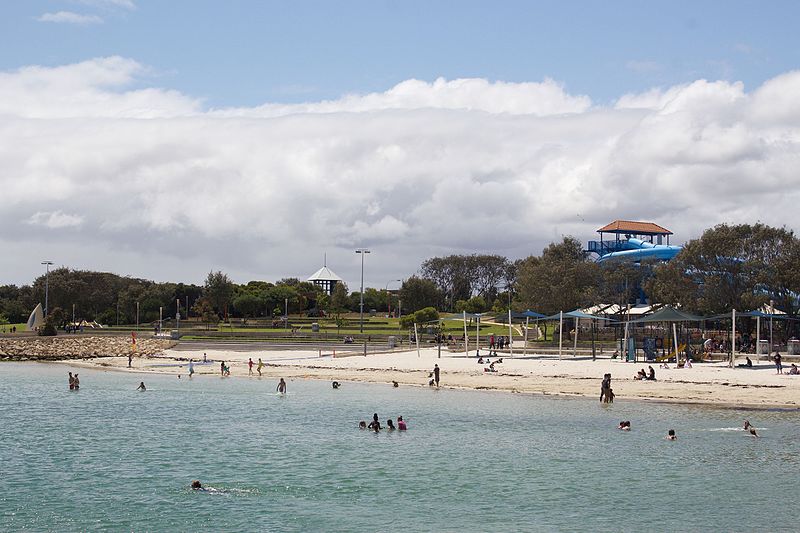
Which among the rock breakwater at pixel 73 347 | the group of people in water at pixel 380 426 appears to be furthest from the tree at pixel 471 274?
the group of people in water at pixel 380 426

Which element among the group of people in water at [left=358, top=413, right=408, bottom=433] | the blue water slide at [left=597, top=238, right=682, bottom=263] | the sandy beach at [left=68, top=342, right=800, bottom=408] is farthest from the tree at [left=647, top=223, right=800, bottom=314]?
the group of people in water at [left=358, top=413, right=408, bottom=433]

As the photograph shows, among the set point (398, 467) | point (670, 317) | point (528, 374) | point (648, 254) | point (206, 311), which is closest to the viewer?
point (398, 467)

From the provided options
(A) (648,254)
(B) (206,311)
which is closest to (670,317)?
(A) (648,254)

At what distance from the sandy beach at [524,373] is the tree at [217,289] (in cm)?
5235

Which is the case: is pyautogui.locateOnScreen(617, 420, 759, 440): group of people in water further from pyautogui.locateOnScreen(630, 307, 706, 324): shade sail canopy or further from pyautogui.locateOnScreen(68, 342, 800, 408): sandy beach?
pyautogui.locateOnScreen(630, 307, 706, 324): shade sail canopy

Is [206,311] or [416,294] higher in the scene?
[416,294]

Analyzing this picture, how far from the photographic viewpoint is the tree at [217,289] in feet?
424

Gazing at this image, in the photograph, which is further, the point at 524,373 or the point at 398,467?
the point at 524,373

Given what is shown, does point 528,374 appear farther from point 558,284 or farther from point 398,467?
point 558,284

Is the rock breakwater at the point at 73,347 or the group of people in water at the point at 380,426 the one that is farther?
the rock breakwater at the point at 73,347

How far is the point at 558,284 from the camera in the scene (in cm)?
8206

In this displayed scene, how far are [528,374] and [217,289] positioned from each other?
83.5 metres

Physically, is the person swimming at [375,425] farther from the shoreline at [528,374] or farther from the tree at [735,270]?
the tree at [735,270]

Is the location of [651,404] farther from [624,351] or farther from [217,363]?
[217,363]
